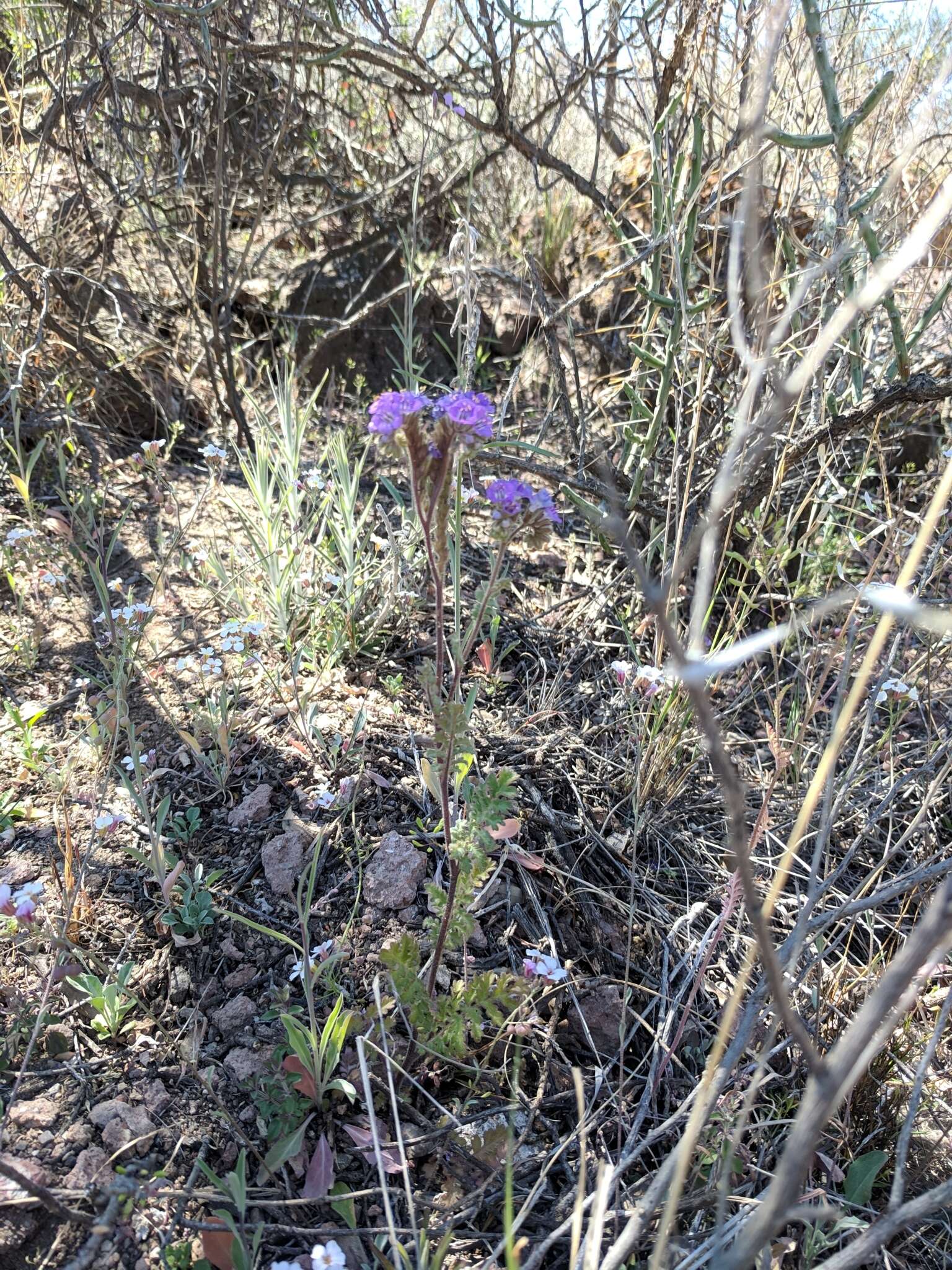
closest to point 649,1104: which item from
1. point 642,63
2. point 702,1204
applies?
point 702,1204

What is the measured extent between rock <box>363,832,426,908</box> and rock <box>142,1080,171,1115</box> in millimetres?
480

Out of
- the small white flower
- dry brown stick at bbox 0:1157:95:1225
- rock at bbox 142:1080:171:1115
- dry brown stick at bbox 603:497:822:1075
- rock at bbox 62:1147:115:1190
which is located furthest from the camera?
the small white flower

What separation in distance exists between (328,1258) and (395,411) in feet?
3.90

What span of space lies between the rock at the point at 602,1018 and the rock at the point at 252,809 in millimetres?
793

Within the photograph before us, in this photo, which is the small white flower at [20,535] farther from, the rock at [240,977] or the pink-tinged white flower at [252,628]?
the rock at [240,977]

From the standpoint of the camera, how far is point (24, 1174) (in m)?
1.19

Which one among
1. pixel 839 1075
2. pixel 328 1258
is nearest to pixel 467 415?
pixel 839 1075

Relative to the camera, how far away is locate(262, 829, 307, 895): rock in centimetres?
172

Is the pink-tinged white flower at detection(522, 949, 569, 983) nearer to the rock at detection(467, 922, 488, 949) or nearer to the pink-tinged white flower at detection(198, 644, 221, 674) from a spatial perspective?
the rock at detection(467, 922, 488, 949)

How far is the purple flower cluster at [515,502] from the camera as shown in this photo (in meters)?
1.20

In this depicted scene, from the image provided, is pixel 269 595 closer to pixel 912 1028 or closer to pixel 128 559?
pixel 128 559

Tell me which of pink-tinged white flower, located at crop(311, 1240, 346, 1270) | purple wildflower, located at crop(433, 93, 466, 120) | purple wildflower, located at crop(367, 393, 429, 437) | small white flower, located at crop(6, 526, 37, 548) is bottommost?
pink-tinged white flower, located at crop(311, 1240, 346, 1270)

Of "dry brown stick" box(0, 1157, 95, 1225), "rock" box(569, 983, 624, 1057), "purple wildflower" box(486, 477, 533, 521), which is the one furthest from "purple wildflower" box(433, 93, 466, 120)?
"dry brown stick" box(0, 1157, 95, 1225)

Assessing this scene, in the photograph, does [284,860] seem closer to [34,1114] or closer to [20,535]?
[34,1114]
